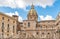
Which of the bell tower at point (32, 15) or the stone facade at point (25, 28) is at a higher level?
the bell tower at point (32, 15)

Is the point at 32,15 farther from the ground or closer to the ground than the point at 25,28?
farther from the ground

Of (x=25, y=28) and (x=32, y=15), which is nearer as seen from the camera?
(x=25, y=28)

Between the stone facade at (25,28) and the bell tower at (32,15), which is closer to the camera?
the stone facade at (25,28)

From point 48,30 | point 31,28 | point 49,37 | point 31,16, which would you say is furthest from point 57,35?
point 31,16

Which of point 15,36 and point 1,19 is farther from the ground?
point 1,19

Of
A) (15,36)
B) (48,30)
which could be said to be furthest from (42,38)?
(48,30)

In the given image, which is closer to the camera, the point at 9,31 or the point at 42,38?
the point at 42,38

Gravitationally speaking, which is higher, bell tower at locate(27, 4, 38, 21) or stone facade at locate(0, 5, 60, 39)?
bell tower at locate(27, 4, 38, 21)

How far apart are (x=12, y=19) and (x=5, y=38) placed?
536 inches

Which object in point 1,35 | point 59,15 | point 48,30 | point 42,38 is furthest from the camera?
point 59,15

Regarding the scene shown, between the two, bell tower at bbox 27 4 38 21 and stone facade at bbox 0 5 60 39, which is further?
bell tower at bbox 27 4 38 21

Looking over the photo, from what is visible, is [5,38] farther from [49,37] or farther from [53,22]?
[53,22]

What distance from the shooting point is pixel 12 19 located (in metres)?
91.0

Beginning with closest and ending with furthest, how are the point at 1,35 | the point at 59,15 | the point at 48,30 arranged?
the point at 1,35, the point at 48,30, the point at 59,15
